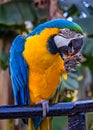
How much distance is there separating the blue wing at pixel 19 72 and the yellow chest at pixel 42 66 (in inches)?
1.0

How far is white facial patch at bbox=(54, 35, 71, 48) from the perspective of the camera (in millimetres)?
1104

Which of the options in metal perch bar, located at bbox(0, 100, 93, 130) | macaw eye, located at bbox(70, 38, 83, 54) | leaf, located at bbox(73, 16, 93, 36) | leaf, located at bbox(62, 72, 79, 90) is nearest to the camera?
metal perch bar, located at bbox(0, 100, 93, 130)

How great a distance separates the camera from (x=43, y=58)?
1.19 metres

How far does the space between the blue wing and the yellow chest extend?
0.09ft

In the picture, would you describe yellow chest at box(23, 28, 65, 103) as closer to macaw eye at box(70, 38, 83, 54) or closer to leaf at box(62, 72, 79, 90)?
macaw eye at box(70, 38, 83, 54)

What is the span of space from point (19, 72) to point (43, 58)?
0.15 m

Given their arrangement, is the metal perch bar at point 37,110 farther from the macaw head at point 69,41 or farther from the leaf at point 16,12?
the leaf at point 16,12

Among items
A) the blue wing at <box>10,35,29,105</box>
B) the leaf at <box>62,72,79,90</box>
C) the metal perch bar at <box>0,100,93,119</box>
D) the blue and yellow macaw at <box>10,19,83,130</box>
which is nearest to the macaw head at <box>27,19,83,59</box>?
the blue and yellow macaw at <box>10,19,83,130</box>

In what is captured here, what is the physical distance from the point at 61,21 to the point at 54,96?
32 cm

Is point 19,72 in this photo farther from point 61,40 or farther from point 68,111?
point 68,111

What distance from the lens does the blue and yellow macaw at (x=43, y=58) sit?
1107 millimetres

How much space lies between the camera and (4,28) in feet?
7.29

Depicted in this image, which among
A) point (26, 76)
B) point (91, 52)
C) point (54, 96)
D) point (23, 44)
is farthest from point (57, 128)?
point (91, 52)

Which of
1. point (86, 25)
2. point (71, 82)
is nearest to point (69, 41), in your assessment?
point (86, 25)
